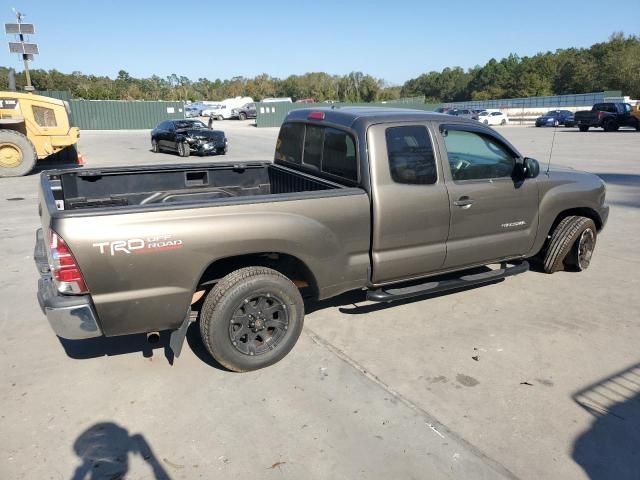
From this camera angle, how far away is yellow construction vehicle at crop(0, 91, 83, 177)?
42.1ft

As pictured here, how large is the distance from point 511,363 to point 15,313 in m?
4.41

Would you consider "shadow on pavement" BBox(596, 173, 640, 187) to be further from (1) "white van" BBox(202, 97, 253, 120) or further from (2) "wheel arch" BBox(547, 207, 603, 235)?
(1) "white van" BBox(202, 97, 253, 120)

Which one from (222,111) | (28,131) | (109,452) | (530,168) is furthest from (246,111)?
(109,452)

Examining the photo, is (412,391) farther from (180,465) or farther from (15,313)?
(15,313)

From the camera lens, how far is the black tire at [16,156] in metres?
12.9

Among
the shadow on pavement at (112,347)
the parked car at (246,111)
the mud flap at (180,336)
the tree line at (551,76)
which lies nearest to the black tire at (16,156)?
the shadow on pavement at (112,347)

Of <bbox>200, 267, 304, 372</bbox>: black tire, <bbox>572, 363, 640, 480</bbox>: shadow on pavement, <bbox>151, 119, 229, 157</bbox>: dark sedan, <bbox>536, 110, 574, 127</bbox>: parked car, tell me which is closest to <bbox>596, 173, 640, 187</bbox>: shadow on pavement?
<bbox>572, 363, 640, 480</bbox>: shadow on pavement

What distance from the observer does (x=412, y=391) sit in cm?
330

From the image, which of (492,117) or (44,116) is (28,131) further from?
(492,117)

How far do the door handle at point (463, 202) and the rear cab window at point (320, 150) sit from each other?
37.7 inches

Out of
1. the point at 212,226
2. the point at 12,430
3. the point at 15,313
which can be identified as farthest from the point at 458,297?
the point at 15,313

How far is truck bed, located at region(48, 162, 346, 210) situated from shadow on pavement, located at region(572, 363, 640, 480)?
240 centimetres

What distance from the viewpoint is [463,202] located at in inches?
166

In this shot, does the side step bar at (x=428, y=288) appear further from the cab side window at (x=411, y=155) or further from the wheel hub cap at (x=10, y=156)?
the wheel hub cap at (x=10, y=156)
